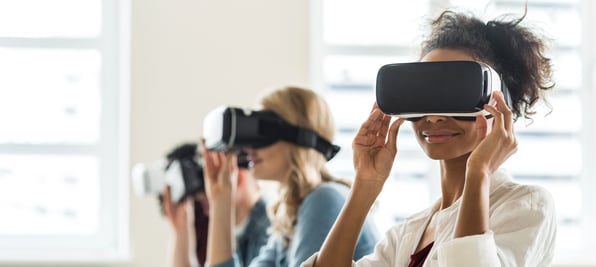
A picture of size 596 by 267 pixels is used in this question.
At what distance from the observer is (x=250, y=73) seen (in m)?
5.05

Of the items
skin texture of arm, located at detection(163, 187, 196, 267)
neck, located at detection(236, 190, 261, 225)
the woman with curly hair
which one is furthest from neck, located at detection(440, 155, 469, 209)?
skin texture of arm, located at detection(163, 187, 196, 267)

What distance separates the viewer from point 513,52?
1811mm

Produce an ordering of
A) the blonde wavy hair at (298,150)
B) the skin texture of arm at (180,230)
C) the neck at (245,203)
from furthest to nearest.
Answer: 1. the skin texture of arm at (180,230)
2. the neck at (245,203)
3. the blonde wavy hair at (298,150)

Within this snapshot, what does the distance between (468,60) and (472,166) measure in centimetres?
21

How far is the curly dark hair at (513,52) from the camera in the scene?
1797mm

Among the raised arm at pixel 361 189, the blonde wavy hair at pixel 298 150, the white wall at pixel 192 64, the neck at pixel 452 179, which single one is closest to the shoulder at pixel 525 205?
the neck at pixel 452 179

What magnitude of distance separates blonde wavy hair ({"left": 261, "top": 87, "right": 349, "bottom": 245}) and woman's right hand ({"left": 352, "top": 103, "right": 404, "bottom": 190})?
2.87ft

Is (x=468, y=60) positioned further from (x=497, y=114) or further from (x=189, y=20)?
(x=189, y=20)

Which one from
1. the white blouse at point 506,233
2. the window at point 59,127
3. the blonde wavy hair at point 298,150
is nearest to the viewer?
the white blouse at point 506,233

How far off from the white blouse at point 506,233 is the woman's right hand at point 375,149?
Answer: 16 cm

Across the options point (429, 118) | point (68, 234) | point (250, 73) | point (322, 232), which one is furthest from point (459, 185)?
point (68, 234)

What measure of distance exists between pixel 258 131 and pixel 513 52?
116 centimetres

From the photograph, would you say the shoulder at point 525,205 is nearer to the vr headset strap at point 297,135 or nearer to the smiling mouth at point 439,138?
the smiling mouth at point 439,138

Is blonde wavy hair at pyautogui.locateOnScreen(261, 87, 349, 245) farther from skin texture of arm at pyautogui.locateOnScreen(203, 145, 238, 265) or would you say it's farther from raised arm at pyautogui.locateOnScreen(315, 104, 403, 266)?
raised arm at pyautogui.locateOnScreen(315, 104, 403, 266)
